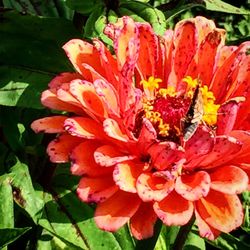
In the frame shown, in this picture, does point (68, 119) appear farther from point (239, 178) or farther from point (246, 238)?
point (246, 238)

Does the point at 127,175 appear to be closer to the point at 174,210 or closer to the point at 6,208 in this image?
the point at 174,210

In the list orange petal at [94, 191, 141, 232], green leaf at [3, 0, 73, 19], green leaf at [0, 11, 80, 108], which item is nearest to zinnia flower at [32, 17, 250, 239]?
orange petal at [94, 191, 141, 232]

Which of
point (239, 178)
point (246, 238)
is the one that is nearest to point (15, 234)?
point (239, 178)

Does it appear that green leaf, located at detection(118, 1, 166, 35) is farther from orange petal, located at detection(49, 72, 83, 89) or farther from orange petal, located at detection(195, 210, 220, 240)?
orange petal, located at detection(195, 210, 220, 240)

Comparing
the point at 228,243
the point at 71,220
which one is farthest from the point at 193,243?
the point at 71,220

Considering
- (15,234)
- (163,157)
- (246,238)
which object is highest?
(163,157)
